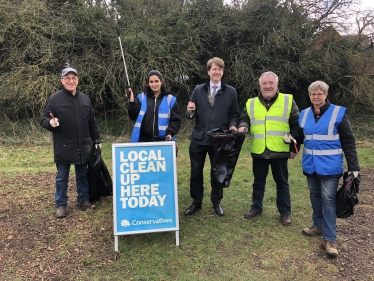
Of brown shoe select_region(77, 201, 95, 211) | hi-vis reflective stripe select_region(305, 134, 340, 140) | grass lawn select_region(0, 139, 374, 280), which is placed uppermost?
hi-vis reflective stripe select_region(305, 134, 340, 140)

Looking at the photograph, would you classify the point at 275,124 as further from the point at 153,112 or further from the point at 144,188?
the point at 144,188

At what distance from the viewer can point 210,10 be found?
41.8 feet

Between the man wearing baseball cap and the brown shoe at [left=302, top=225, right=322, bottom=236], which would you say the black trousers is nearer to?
the brown shoe at [left=302, top=225, right=322, bottom=236]

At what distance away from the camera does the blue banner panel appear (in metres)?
3.53

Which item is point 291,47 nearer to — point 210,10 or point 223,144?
point 210,10

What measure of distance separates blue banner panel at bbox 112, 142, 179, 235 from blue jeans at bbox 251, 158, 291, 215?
4.10ft

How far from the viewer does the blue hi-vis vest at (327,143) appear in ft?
11.0

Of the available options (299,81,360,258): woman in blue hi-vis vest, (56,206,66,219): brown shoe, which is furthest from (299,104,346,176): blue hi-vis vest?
(56,206,66,219): brown shoe

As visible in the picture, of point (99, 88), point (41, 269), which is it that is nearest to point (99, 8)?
point (99, 88)

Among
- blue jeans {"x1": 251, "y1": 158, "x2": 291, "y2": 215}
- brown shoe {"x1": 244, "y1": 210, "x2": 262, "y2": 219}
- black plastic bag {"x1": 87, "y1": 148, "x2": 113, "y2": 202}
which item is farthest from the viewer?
black plastic bag {"x1": 87, "y1": 148, "x2": 113, "y2": 202}

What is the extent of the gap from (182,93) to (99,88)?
347 centimetres

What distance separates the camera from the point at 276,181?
4.16m

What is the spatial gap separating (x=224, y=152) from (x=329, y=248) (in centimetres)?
161

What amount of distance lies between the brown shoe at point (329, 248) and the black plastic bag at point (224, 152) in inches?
52.2
